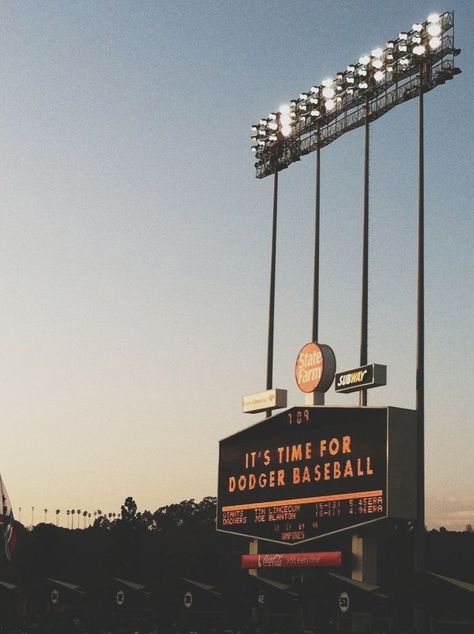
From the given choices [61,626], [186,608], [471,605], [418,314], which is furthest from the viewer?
[61,626]

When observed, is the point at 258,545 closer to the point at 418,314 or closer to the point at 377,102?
the point at 418,314

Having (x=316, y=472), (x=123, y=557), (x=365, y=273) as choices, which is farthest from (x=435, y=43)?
(x=123, y=557)

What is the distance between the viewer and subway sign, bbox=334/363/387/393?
1280 inches

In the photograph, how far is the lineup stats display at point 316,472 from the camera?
1223 inches

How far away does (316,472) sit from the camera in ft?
111

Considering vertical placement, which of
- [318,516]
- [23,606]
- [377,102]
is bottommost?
[23,606]

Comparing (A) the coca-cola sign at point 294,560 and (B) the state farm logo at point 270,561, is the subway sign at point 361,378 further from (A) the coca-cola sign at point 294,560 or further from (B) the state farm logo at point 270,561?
(B) the state farm logo at point 270,561

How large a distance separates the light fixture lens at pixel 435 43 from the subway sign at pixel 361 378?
12245 mm

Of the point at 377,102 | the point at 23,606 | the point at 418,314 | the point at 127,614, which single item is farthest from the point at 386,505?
the point at 23,606

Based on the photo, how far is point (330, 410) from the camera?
33969mm

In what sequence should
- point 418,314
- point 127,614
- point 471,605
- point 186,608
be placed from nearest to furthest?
point 471,605
point 418,314
point 186,608
point 127,614

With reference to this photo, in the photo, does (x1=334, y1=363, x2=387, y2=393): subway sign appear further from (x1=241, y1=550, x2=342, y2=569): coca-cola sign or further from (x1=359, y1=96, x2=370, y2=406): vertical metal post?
(x1=241, y1=550, x2=342, y2=569): coca-cola sign

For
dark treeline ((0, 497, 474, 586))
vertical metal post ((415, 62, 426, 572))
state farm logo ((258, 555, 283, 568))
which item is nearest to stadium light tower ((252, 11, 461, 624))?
vertical metal post ((415, 62, 426, 572))

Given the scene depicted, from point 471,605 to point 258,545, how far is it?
12.6m
